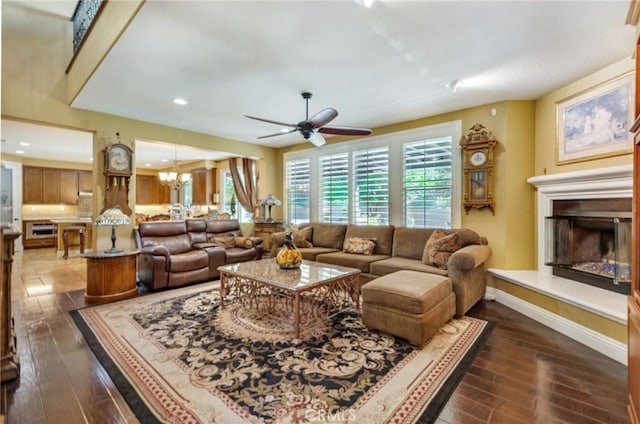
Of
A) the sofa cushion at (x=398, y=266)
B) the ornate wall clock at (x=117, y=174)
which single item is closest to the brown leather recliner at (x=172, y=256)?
the ornate wall clock at (x=117, y=174)

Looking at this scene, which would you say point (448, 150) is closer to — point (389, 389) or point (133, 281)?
point (389, 389)

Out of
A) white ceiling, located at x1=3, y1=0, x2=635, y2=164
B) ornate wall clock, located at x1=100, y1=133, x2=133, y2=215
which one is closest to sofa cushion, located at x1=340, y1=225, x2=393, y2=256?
white ceiling, located at x1=3, y1=0, x2=635, y2=164

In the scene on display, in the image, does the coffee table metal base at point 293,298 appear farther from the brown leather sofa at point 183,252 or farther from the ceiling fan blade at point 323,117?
the ceiling fan blade at point 323,117

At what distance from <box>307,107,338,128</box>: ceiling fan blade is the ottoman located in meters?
1.75

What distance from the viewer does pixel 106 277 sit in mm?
3777

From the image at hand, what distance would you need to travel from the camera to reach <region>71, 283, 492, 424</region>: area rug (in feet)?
5.93

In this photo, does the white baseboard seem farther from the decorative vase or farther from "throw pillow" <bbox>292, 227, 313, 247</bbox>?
"throw pillow" <bbox>292, 227, 313, 247</bbox>

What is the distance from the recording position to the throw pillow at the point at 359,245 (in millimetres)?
4621

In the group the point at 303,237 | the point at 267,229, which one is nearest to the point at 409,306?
the point at 303,237

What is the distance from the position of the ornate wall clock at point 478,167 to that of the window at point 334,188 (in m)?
2.09

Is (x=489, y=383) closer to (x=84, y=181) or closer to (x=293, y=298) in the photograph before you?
(x=293, y=298)

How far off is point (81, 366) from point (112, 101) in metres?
3.25

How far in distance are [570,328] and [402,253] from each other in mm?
2053

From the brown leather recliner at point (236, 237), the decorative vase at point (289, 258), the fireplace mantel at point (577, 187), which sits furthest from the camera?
the brown leather recliner at point (236, 237)
